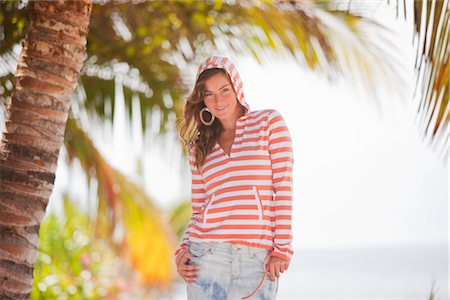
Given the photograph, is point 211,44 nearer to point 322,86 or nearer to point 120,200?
point 322,86

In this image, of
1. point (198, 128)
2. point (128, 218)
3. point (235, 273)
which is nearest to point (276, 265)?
point (235, 273)

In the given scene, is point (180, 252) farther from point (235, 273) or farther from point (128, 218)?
point (128, 218)

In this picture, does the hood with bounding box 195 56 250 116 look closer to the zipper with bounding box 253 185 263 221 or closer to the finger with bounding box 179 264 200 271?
the zipper with bounding box 253 185 263 221

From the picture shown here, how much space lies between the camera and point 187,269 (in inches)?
125

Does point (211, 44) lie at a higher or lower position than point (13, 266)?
higher

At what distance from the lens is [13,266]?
3.77 meters

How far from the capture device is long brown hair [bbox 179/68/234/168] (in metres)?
3.35

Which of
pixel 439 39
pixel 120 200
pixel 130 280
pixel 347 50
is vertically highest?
pixel 347 50

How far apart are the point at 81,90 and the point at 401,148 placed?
39.8 metres

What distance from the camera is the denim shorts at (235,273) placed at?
306 centimetres

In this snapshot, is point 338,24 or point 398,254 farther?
point 398,254

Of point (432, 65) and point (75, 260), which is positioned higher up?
point (432, 65)

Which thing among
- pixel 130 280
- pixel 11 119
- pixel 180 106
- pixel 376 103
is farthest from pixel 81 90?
pixel 130 280

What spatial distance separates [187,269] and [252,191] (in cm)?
39
